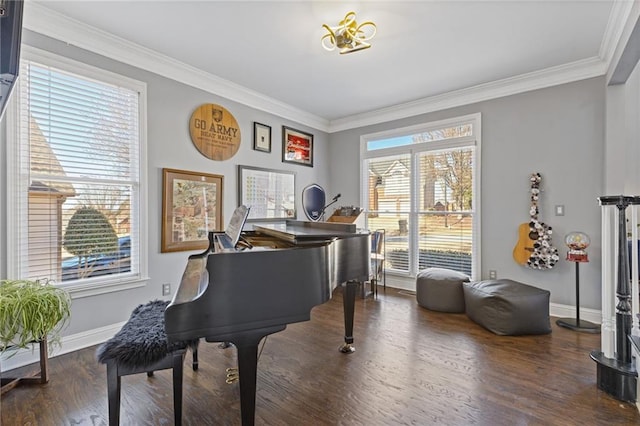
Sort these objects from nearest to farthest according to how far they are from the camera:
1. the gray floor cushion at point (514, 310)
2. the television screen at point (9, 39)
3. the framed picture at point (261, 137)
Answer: the television screen at point (9, 39), the gray floor cushion at point (514, 310), the framed picture at point (261, 137)

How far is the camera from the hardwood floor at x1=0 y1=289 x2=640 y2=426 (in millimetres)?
1766

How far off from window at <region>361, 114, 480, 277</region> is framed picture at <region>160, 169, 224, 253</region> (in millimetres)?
2479

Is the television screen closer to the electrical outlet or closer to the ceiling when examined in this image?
the ceiling

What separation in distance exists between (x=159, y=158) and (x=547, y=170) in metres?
4.22

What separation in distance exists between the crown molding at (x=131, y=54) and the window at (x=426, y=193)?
185cm

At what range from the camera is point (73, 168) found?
8.64 ft

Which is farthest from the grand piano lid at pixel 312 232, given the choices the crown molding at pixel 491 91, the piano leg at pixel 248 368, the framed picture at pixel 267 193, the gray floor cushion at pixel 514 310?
the crown molding at pixel 491 91

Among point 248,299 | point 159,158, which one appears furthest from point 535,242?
point 159,158

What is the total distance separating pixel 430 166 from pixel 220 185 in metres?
2.86

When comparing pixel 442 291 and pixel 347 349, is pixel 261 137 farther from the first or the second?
pixel 442 291

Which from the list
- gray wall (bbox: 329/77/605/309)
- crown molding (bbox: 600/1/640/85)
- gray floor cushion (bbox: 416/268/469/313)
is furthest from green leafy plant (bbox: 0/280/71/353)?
crown molding (bbox: 600/1/640/85)

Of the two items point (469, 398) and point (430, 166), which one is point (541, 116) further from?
point (469, 398)

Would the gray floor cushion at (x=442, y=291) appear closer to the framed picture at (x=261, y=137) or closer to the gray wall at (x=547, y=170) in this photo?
the gray wall at (x=547, y=170)

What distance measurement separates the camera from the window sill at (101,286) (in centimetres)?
260
